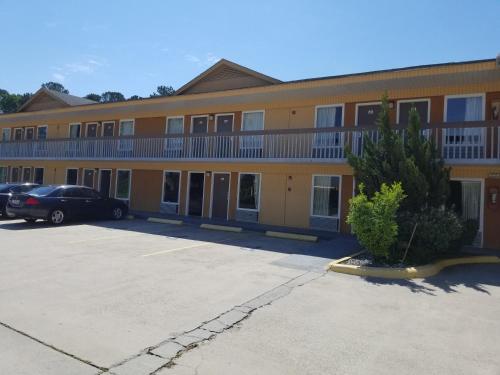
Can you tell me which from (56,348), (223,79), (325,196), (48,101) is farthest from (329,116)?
(48,101)

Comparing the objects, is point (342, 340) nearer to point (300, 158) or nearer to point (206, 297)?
point (206, 297)

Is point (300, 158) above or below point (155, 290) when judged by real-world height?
above

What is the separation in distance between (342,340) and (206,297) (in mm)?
2534

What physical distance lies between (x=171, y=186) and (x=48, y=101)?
13.7 meters

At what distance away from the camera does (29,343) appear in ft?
16.0

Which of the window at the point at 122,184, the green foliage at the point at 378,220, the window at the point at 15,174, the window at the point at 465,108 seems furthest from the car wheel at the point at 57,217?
the window at the point at 465,108

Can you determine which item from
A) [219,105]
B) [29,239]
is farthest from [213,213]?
[29,239]

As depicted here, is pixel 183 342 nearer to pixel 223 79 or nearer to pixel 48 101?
pixel 223 79

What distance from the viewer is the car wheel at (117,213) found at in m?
18.3

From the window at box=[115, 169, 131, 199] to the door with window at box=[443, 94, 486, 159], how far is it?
50.6 ft

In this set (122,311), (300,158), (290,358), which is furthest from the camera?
(300,158)

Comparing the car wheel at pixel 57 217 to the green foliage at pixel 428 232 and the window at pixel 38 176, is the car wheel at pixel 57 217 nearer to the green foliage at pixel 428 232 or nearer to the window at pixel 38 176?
the window at pixel 38 176

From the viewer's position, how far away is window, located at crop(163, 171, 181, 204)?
66.6ft

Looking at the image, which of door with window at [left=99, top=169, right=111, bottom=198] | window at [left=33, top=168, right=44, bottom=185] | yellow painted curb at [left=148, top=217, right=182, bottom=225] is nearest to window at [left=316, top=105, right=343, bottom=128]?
yellow painted curb at [left=148, top=217, right=182, bottom=225]
